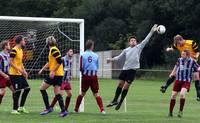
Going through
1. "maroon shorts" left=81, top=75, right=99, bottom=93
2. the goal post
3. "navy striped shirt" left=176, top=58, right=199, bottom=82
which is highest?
the goal post

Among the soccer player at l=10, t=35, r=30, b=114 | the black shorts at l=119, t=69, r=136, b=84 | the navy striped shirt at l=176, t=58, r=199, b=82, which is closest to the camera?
the soccer player at l=10, t=35, r=30, b=114

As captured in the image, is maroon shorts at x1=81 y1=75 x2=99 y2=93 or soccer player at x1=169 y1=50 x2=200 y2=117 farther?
maroon shorts at x1=81 y1=75 x2=99 y2=93

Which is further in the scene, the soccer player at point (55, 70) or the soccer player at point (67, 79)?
the soccer player at point (67, 79)

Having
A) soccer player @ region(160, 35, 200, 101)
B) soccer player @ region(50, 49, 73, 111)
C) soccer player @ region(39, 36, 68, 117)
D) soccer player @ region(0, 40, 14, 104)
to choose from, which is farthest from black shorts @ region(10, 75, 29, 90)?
soccer player @ region(160, 35, 200, 101)

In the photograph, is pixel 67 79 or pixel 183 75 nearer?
pixel 183 75

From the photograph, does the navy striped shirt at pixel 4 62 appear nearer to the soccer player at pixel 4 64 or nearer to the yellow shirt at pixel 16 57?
the soccer player at pixel 4 64

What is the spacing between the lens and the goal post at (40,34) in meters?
20.5

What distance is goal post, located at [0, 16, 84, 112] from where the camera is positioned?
20.5 meters

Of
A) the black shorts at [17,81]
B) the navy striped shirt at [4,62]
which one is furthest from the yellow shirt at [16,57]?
the navy striped shirt at [4,62]

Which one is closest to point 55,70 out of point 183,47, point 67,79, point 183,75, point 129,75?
point 67,79

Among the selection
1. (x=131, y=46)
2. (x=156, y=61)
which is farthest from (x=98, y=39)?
(x=131, y=46)

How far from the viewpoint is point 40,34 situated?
917 inches

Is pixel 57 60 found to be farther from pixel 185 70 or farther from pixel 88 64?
pixel 185 70

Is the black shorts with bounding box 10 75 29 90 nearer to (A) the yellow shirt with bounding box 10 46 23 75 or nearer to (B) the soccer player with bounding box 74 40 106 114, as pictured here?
(A) the yellow shirt with bounding box 10 46 23 75
